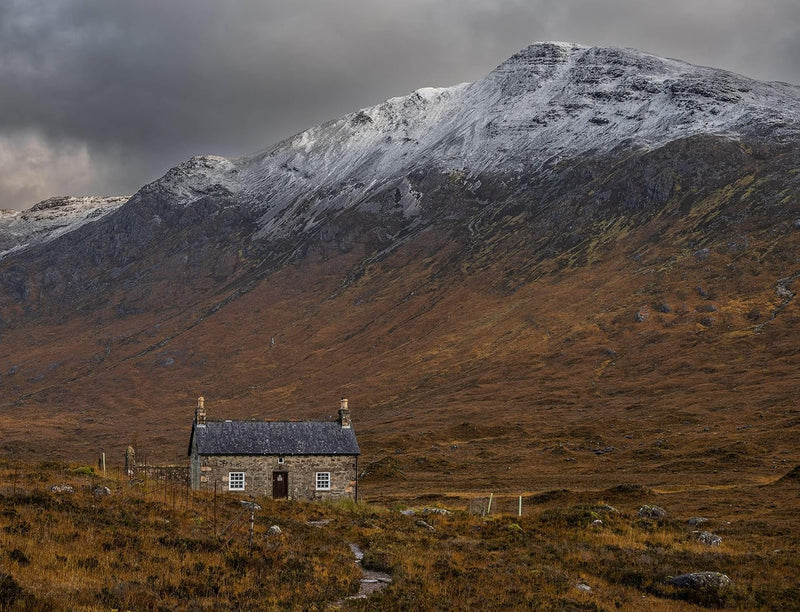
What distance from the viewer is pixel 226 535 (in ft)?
85.0

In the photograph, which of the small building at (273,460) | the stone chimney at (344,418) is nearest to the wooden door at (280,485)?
the small building at (273,460)

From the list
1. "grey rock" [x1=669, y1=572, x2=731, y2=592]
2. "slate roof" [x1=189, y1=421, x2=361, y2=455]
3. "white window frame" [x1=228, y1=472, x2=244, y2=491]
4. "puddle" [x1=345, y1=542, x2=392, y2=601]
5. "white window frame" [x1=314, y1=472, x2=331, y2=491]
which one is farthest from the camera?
"white window frame" [x1=314, y1=472, x2=331, y2=491]

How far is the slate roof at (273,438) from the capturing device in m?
50.3

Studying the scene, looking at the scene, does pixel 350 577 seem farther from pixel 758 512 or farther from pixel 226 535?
pixel 758 512

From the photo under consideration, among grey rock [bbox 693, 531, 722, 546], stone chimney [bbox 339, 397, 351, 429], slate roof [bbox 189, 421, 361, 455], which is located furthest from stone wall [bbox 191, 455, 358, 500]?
grey rock [bbox 693, 531, 722, 546]

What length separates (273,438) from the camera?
5144 centimetres

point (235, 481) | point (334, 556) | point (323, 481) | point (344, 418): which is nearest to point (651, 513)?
point (323, 481)

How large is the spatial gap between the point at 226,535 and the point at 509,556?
10.0 meters

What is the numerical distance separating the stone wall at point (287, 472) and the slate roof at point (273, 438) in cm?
41

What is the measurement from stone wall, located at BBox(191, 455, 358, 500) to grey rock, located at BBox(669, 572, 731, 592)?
1177 inches

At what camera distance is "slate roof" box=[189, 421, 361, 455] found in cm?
5031

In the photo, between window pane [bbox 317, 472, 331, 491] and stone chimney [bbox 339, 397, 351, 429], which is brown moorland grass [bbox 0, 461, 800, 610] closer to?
window pane [bbox 317, 472, 331, 491]

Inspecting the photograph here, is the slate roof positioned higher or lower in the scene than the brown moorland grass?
higher

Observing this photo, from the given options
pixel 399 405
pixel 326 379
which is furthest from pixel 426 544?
pixel 326 379
